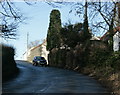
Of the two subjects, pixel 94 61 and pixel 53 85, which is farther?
pixel 94 61

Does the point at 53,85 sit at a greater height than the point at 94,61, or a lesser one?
lesser

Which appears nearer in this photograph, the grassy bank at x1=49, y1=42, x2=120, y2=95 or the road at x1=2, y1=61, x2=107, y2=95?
the road at x1=2, y1=61, x2=107, y2=95

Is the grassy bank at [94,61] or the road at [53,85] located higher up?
the grassy bank at [94,61]

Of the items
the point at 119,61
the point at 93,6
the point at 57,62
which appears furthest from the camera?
the point at 57,62

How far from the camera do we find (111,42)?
29719mm

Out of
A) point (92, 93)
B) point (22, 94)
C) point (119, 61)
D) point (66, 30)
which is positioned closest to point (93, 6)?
point (119, 61)

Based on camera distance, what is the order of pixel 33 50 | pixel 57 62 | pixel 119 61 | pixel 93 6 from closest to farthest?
pixel 93 6, pixel 119 61, pixel 57 62, pixel 33 50

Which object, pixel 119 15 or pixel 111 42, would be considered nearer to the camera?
pixel 119 15

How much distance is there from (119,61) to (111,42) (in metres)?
9.09

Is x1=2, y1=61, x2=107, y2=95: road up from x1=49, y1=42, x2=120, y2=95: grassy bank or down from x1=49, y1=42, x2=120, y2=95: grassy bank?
down

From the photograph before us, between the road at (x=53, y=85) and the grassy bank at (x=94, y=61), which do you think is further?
the grassy bank at (x=94, y=61)

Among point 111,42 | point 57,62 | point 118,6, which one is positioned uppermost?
point 118,6

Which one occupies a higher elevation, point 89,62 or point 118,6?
point 118,6

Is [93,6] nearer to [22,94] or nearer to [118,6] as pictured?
[118,6]
